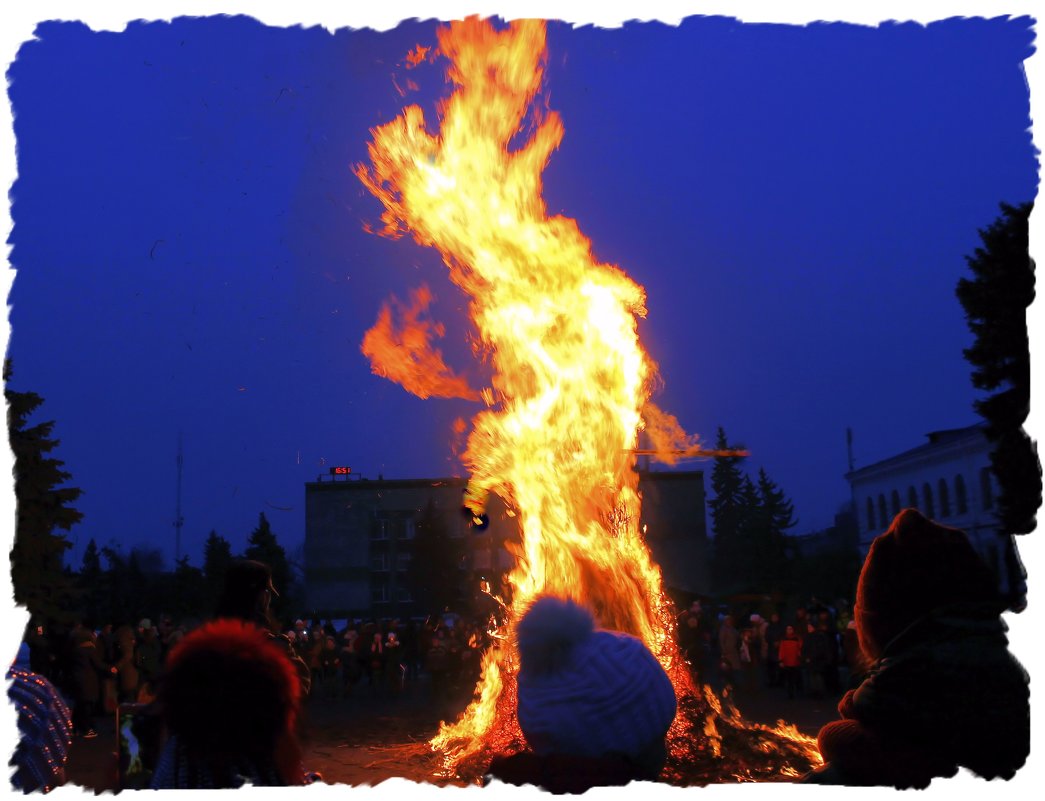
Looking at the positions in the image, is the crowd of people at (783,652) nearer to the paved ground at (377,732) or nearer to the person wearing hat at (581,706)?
the paved ground at (377,732)

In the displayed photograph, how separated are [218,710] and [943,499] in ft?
95.5

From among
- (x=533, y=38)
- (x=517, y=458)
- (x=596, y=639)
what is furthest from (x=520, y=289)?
(x=596, y=639)

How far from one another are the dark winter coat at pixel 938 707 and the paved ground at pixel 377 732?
70.1 inches

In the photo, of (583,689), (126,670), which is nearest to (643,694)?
(583,689)

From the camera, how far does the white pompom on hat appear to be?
309cm

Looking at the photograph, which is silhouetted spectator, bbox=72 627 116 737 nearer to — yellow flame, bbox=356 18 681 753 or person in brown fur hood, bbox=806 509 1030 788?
yellow flame, bbox=356 18 681 753

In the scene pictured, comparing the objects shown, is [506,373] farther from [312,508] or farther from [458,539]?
[458,539]

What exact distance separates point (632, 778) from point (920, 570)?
1.33m

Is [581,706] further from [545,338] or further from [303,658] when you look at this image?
[303,658]

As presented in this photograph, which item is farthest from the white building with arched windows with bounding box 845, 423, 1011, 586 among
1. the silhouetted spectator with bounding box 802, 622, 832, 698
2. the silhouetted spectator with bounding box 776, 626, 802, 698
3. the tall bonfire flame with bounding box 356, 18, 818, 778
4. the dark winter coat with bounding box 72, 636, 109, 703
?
the dark winter coat with bounding box 72, 636, 109, 703

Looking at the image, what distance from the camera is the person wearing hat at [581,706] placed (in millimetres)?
3092

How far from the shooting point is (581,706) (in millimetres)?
3090

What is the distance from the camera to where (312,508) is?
30.5 meters

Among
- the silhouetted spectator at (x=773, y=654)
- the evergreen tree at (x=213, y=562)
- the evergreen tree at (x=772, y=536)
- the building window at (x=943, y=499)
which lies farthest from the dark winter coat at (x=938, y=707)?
the evergreen tree at (x=772, y=536)
